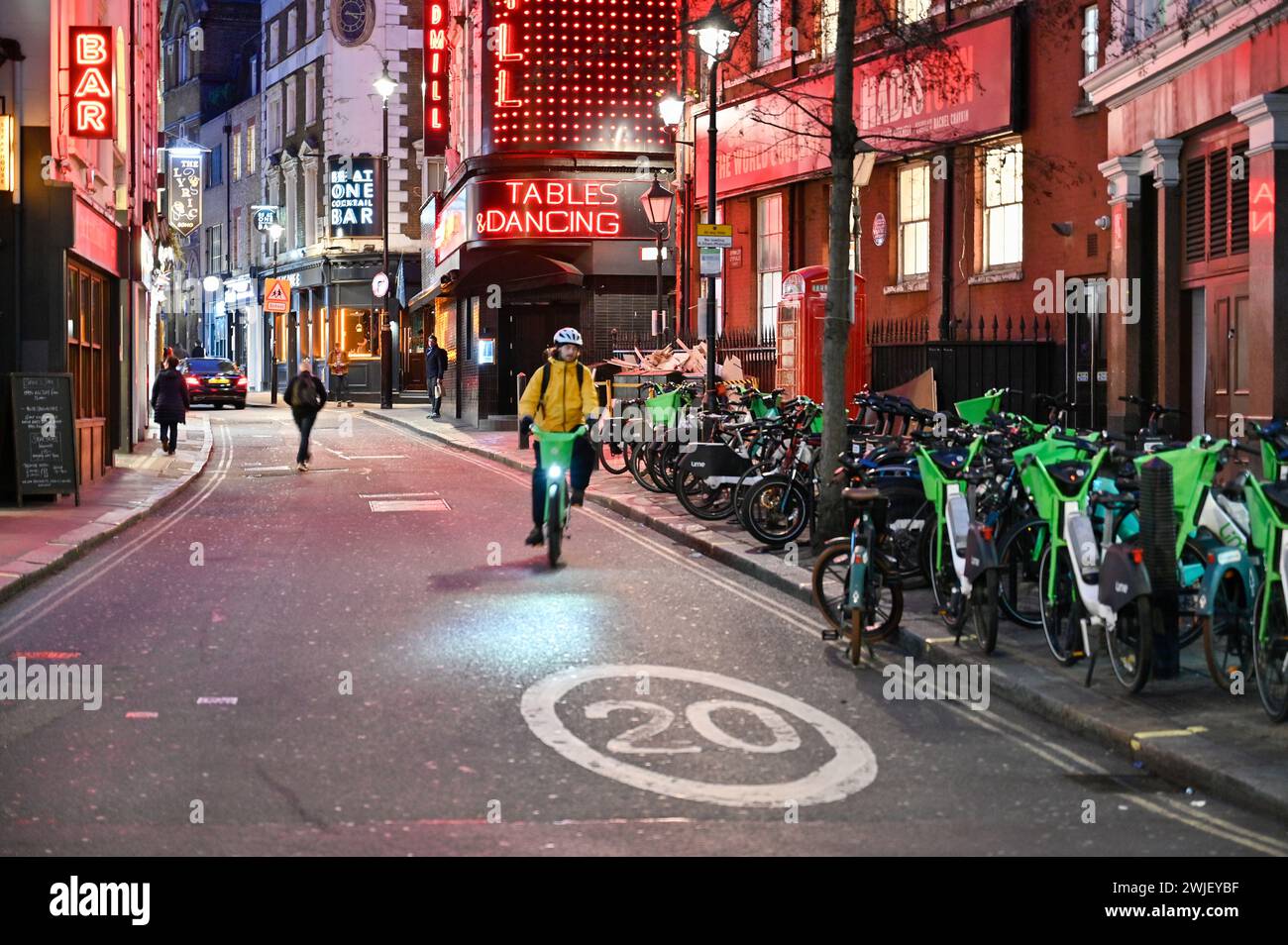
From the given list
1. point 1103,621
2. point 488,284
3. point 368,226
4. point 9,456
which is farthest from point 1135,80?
point 368,226

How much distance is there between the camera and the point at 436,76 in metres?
44.3

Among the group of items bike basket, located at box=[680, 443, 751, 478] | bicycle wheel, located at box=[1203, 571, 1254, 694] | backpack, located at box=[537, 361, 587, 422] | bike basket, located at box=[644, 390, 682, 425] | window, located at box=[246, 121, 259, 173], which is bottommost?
bicycle wheel, located at box=[1203, 571, 1254, 694]

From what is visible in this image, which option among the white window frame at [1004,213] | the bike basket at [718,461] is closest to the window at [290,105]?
the white window frame at [1004,213]

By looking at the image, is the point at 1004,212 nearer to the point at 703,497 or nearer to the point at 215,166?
the point at 703,497

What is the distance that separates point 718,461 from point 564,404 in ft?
9.46

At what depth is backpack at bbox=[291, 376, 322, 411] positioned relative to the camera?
86.0 ft

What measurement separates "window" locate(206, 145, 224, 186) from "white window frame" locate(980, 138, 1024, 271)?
190ft

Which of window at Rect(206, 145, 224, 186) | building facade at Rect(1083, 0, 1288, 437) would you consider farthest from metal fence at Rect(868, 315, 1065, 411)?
window at Rect(206, 145, 224, 186)

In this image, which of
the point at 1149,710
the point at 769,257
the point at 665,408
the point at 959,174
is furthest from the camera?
the point at 769,257

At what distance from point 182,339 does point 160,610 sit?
74.1 metres

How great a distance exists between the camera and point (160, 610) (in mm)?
11570

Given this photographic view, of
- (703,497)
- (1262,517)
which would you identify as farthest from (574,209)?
(1262,517)

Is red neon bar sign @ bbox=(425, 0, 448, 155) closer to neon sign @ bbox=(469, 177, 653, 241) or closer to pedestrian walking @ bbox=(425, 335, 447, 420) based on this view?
pedestrian walking @ bbox=(425, 335, 447, 420)

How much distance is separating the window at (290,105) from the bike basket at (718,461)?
165 feet
